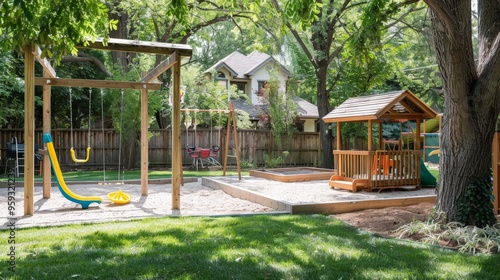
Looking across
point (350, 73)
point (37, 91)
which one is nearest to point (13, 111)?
point (37, 91)

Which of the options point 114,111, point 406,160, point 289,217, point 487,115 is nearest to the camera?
point 487,115

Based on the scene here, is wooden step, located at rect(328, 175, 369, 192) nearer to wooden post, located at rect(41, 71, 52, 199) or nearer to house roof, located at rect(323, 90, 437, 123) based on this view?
house roof, located at rect(323, 90, 437, 123)

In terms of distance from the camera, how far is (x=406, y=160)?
37.8 ft

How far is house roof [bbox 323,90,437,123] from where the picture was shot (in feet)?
35.1

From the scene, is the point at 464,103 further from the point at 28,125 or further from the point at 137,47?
the point at 28,125

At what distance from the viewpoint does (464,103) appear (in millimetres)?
6180

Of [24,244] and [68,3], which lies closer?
[24,244]

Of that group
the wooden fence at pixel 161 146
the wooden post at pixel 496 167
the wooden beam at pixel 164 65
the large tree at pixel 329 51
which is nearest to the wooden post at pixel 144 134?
the wooden beam at pixel 164 65

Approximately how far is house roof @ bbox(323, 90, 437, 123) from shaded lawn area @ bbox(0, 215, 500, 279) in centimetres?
480

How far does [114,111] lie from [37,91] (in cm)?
465

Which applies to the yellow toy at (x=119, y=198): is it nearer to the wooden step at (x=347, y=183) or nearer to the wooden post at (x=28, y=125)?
the wooden post at (x=28, y=125)

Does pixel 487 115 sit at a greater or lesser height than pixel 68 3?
lesser

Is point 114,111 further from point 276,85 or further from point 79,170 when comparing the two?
point 276,85

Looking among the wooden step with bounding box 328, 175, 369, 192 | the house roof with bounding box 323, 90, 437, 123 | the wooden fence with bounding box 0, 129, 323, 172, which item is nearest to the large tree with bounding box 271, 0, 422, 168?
the wooden fence with bounding box 0, 129, 323, 172
